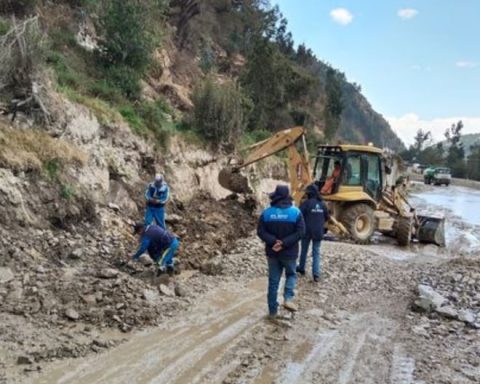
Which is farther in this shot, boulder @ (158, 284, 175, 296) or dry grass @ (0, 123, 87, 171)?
dry grass @ (0, 123, 87, 171)

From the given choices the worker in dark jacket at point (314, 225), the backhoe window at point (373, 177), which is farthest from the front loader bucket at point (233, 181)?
the worker in dark jacket at point (314, 225)

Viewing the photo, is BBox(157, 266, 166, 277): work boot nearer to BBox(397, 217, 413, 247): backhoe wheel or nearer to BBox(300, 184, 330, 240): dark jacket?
BBox(300, 184, 330, 240): dark jacket

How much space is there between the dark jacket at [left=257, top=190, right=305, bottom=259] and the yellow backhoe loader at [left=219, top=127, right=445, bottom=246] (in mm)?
6477

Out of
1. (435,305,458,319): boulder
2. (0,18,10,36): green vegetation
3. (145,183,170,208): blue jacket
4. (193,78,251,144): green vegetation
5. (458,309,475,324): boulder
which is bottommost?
(458,309,475,324): boulder

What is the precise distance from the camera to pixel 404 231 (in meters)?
15.1

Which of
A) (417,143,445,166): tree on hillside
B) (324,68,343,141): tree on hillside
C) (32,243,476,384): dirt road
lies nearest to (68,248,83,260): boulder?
(32,243,476,384): dirt road

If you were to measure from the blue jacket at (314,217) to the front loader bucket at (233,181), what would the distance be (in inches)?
225

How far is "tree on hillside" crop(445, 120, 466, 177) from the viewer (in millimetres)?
77938

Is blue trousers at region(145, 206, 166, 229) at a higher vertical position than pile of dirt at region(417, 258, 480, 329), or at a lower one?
higher

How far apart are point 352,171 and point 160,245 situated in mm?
7374

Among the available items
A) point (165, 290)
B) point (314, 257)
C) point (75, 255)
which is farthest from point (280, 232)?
point (75, 255)

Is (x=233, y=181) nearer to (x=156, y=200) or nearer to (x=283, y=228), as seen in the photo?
(x=156, y=200)

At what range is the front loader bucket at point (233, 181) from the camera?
15320mm

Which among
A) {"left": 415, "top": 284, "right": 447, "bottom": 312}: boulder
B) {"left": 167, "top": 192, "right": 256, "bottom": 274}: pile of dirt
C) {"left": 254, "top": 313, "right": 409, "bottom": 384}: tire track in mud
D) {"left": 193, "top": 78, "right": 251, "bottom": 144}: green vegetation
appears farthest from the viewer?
{"left": 193, "top": 78, "right": 251, "bottom": 144}: green vegetation
